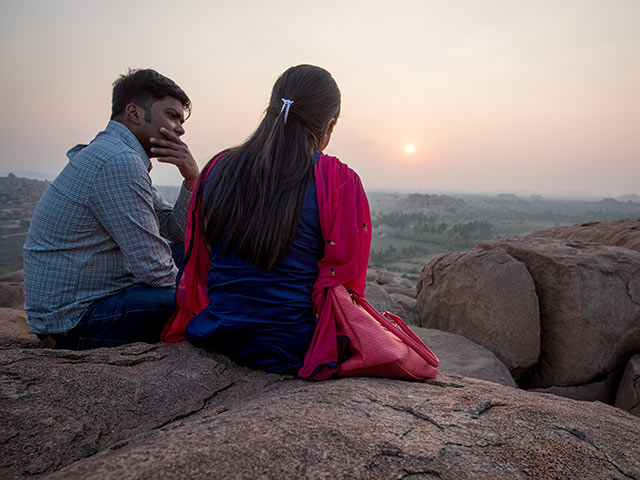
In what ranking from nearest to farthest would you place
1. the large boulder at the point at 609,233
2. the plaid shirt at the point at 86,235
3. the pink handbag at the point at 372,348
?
the pink handbag at the point at 372,348 → the plaid shirt at the point at 86,235 → the large boulder at the point at 609,233

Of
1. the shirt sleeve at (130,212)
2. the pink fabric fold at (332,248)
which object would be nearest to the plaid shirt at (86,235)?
the shirt sleeve at (130,212)

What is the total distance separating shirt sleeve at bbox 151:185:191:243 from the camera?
8.79 ft

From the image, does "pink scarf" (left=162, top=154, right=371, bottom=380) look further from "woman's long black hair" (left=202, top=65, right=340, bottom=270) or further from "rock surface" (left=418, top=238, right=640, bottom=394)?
"rock surface" (left=418, top=238, right=640, bottom=394)

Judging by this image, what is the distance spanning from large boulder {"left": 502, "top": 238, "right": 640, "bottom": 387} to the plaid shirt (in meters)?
3.34

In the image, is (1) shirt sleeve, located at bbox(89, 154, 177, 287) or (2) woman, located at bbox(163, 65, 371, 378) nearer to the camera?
(2) woman, located at bbox(163, 65, 371, 378)

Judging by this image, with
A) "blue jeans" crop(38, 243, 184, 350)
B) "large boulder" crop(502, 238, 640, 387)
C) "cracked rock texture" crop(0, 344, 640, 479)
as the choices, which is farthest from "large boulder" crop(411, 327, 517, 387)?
"blue jeans" crop(38, 243, 184, 350)

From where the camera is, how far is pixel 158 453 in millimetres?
1008

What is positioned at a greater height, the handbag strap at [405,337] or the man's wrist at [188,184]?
the man's wrist at [188,184]

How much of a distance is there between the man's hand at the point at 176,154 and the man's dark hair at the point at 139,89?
5.7 inches

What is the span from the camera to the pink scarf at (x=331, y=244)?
1.84m

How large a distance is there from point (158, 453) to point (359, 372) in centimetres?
100

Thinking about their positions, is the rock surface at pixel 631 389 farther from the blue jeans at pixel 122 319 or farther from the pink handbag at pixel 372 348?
the blue jeans at pixel 122 319

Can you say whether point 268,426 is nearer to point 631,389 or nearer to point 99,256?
point 99,256

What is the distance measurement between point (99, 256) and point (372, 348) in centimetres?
146
